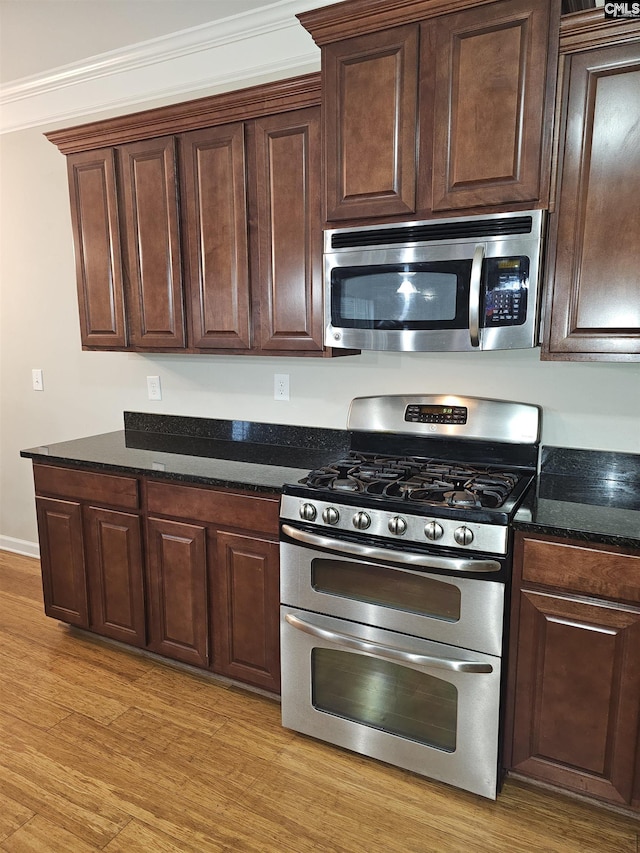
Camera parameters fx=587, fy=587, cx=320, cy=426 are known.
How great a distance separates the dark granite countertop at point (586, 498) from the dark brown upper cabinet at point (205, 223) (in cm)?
95

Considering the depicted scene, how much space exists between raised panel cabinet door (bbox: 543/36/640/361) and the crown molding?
1.27m

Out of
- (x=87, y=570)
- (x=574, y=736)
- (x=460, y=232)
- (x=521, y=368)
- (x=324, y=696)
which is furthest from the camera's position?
(x=87, y=570)

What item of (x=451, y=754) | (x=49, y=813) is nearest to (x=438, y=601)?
(x=451, y=754)

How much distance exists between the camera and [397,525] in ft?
6.03

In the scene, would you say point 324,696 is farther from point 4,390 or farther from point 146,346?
point 4,390

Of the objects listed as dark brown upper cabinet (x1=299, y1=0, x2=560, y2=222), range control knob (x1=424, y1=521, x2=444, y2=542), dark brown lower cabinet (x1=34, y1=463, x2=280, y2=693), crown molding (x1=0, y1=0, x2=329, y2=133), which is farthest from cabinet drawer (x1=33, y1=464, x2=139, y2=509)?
crown molding (x1=0, y1=0, x2=329, y2=133)

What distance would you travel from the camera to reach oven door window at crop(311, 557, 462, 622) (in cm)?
185

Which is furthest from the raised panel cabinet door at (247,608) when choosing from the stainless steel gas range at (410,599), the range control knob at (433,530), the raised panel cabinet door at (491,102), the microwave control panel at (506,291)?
the raised panel cabinet door at (491,102)

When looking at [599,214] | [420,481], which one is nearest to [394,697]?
[420,481]

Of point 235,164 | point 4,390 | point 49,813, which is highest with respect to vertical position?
point 235,164

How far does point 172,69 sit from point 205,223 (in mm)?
1018

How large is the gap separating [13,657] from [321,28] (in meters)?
2.91

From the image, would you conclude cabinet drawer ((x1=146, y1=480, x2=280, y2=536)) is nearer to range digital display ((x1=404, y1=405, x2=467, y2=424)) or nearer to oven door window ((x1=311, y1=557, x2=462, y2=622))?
oven door window ((x1=311, y1=557, x2=462, y2=622))

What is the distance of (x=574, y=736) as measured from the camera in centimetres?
177
